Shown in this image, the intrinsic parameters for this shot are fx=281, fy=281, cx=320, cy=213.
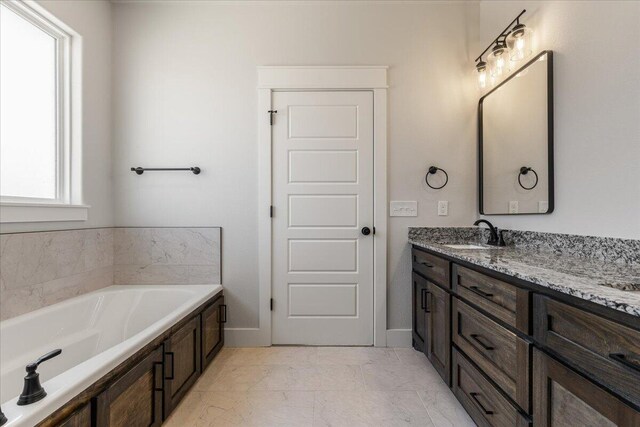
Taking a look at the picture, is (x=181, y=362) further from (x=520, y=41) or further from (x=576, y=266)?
(x=520, y=41)

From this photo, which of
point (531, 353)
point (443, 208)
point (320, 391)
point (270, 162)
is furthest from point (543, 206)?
point (270, 162)

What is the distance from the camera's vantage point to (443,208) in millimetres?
2342

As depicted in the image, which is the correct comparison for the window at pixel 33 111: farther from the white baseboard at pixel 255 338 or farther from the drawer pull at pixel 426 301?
the drawer pull at pixel 426 301

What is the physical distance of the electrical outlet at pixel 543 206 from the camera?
5.40 ft

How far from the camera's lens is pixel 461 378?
154 centimetres

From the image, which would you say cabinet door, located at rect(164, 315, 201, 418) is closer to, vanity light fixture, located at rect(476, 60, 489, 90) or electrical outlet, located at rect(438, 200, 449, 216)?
electrical outlet, located at rect(438, 200, 449, 216)

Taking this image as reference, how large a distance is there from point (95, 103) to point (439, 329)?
2.99m

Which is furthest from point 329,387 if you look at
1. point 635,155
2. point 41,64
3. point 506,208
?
point 41,64

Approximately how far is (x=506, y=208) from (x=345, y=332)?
5.06 ft

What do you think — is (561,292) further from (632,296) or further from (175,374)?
(175,374)

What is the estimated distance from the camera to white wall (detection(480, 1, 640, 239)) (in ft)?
4.02

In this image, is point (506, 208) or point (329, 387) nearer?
point (329, 387)

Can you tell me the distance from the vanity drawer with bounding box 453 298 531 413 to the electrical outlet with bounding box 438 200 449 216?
93cm

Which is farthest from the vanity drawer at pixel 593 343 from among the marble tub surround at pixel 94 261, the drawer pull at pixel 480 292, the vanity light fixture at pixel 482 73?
the marble tub surround at pixel 94 261
